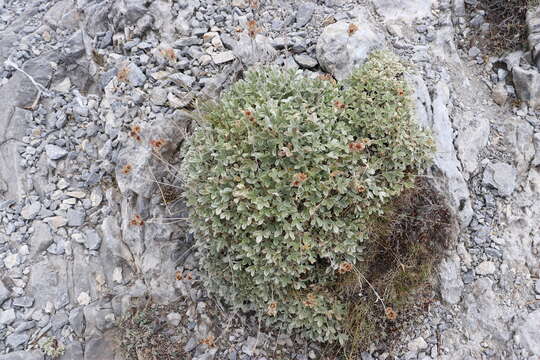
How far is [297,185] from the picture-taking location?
15.8ft

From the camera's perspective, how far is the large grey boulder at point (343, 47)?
20.2ft

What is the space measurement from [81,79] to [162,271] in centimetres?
369

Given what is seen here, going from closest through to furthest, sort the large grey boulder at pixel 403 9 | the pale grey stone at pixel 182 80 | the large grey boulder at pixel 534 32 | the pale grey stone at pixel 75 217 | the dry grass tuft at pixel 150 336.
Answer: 1. the dry grass tuft at pixel 150 336
2. the pale grey stone at pixel 182 80
3. the large grey boulder at pixel 534 32
4. the pale grey stone at pixel 75 217
5. the large grey boulder at pixel 403 9

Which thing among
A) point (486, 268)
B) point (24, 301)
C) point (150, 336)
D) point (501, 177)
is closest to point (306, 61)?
point (501, 177)

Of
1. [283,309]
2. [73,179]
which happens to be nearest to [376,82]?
[283,309]

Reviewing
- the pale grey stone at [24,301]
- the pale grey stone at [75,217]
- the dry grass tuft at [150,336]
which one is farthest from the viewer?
the pale grey stone at [75,217]

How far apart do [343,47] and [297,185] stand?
7.77ft

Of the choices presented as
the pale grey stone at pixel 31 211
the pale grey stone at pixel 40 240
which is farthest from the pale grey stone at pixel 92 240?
the pale grey stone at pixel 31 211

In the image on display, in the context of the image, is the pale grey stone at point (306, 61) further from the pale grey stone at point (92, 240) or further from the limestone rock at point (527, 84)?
the pale grey stone at point (92, 240)

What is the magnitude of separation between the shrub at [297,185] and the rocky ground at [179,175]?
554mm

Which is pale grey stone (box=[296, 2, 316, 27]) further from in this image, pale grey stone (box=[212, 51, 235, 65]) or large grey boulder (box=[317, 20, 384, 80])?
pale grey stone (box=[212, 51, 235, 65])

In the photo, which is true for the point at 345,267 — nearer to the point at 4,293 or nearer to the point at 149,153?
the point at 149,153

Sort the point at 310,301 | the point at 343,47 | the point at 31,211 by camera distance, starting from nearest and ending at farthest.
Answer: the point at 310,301, the point at 343,47, the point at 31,211

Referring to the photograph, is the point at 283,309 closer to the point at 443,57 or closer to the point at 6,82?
the point at 443,57
